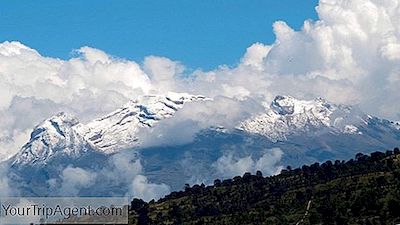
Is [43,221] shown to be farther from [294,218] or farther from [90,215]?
[294,218]

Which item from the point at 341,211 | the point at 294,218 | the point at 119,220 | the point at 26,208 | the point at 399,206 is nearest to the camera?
the point at 119,220

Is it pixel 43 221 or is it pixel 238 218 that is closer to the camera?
pixel 43 221

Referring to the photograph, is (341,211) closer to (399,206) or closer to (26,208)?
(399,206)

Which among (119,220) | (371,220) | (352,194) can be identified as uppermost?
(352,194)

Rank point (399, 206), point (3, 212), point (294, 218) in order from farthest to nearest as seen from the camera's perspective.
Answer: point (294, 218), point (399, 206), point (3, 212)

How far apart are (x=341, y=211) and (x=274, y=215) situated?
110 feet

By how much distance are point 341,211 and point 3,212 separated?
115 m

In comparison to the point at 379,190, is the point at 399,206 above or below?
below

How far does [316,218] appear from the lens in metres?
163

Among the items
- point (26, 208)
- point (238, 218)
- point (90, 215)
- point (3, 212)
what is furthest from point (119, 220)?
point (238, 218)

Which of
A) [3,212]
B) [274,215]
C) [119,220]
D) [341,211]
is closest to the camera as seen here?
[119,220]

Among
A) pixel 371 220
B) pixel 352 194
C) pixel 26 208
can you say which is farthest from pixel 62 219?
pixel 352 194

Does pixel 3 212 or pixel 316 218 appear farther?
pixel 316 218

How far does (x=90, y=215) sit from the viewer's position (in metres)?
46.2
